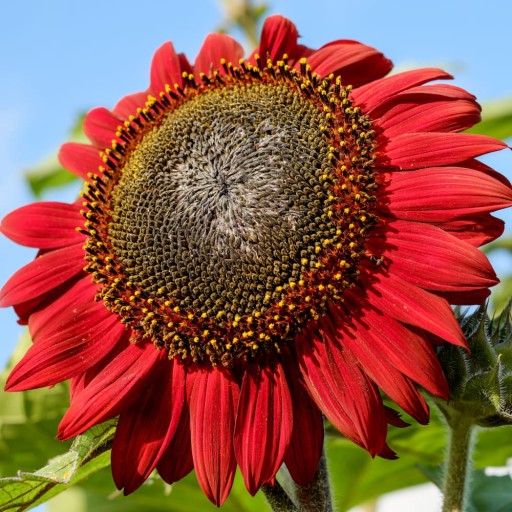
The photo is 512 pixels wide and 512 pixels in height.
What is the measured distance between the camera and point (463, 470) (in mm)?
1957

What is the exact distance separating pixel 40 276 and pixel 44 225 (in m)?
0.16

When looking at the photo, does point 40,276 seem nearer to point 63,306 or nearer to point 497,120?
point 63,306

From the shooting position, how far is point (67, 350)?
1.82 metres

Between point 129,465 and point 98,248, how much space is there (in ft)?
1.60

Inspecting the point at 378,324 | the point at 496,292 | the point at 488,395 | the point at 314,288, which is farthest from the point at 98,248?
the point at 496,292

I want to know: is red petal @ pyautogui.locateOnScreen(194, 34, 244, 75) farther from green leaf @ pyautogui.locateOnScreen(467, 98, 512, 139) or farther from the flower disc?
green leaf @ pyautogui.locateOnScreen(467, 98, 512, 139)

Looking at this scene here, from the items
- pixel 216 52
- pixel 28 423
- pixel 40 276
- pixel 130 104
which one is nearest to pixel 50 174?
pixel 28 423

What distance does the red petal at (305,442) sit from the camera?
167cm

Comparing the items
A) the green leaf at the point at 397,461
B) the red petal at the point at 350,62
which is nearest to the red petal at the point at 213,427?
the red petal at the point at 350,62

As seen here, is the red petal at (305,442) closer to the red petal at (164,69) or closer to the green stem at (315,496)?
the green stem at (315,496)

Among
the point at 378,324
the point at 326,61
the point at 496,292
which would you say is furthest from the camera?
the point at 496,292

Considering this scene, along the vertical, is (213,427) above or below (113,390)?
below

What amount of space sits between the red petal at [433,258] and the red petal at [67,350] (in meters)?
0.60

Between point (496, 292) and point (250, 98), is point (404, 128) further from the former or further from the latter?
point (496, 292)
